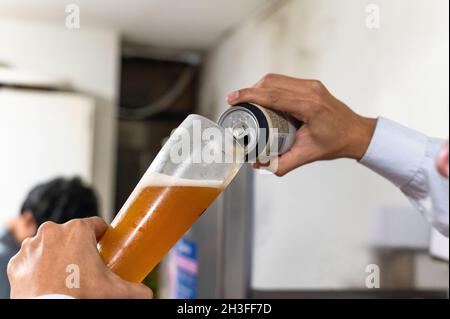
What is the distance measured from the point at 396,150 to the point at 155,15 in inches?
69.2

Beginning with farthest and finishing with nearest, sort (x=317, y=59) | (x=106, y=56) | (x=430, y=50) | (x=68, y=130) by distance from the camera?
(x=106, y=56)
(x=68, y=130)
(x=317, y=59)
(x=430, y=50)

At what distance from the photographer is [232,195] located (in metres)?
1.14

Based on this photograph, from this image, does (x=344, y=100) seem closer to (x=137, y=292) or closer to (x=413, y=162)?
(x=413, y=162)

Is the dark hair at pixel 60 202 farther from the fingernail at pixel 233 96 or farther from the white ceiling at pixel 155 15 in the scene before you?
the fingernail at pixel 233 96

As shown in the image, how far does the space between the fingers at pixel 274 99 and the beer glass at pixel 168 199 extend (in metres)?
0.05

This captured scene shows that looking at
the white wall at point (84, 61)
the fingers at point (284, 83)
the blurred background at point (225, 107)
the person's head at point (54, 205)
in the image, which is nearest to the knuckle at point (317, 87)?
the fingers at point (284, 83)

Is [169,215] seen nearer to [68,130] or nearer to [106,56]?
[68,130]

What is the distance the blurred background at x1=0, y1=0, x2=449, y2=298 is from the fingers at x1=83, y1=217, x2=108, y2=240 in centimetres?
43

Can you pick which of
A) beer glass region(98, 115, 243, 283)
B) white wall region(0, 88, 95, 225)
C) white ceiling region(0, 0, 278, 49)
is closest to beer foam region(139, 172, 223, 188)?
beer glass region(98, 115, 243, 283)

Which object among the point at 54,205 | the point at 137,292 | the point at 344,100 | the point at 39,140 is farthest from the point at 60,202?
the point at 137,292

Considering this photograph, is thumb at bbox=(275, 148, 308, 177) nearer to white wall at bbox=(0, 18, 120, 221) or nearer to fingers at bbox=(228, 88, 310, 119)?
fingers at bbox=(228, 88, 310, 119)
